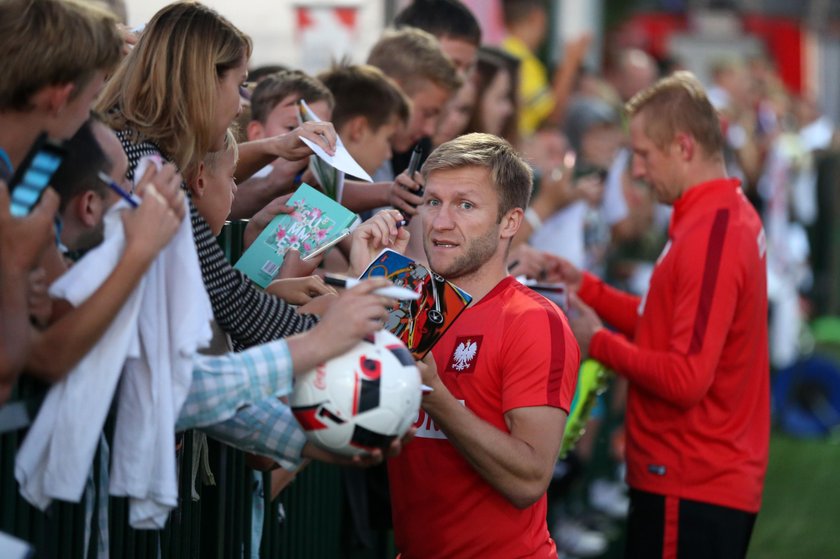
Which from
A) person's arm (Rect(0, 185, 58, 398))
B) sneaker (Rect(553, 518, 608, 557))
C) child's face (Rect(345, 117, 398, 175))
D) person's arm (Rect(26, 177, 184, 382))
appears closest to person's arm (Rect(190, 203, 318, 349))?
person's arm (Rect(26, 177, 184, 382))

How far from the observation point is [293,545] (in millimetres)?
4723

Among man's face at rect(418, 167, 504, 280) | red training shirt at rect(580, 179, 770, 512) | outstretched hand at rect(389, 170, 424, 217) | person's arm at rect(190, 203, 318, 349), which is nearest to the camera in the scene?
person's arm at rect(190, 203, 318, 349)

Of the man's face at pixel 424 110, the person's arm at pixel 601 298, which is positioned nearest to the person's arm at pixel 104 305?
the man's face at pixel 424 110

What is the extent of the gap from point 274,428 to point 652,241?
7209 millimetres

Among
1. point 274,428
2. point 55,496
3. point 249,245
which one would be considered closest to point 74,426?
point 55,496

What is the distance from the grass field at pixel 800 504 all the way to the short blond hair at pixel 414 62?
157 inches

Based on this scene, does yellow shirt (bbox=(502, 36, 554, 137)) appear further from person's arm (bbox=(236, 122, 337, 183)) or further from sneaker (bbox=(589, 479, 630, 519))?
person's arm (bbox=(236, 122, 337, 183))

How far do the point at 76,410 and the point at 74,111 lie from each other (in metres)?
0.62

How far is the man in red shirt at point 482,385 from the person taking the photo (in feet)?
11.0

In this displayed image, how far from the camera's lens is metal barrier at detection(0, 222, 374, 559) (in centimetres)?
260

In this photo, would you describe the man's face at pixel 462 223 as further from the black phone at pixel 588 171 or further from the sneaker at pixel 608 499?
the sneaker at pixel 608 499

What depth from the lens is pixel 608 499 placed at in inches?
366

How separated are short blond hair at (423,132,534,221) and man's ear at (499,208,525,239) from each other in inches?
0.5

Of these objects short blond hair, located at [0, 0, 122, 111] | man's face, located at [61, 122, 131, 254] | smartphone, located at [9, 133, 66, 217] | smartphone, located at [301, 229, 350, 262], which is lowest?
smartphone, located at [301, 229, 350, 262]
